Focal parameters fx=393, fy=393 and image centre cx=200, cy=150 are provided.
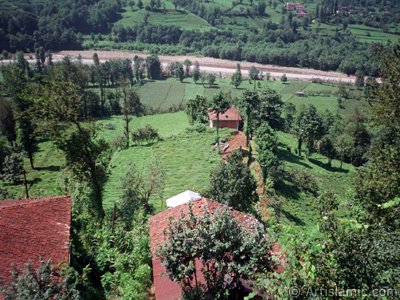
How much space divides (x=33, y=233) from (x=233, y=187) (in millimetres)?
16097

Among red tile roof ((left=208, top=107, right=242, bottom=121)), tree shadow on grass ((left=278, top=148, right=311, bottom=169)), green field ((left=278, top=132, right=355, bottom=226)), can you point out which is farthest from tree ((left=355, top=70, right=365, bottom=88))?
red tile roof ((left=208, top=107, right=242, bottom=121))

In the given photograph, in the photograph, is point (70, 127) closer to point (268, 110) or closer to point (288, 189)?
point (288, 189)

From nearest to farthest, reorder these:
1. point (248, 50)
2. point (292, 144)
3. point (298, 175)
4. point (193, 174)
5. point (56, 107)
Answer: point (56, 107)
point (193, 174)
point (298, 175)
point (292, 144)
point (248, 50)

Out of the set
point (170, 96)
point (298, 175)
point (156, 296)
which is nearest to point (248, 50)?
point (170, 96)

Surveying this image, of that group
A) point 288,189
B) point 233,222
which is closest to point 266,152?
point 288,189

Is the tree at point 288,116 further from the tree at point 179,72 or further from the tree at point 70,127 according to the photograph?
the tree at point 70,127

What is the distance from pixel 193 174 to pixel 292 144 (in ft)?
116

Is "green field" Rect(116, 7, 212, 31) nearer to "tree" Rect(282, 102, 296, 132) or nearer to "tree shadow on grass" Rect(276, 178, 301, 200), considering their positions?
"tree" Rect(282, 102, 296, 132)

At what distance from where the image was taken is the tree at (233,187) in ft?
104

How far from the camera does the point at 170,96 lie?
114812 mm

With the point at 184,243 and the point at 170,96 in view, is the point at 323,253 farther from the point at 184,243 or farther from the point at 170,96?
the point at 170,96

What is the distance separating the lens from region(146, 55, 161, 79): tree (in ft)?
427

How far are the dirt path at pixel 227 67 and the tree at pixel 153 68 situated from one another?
734 inches

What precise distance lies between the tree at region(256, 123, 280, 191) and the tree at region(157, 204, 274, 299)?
1407 inches
